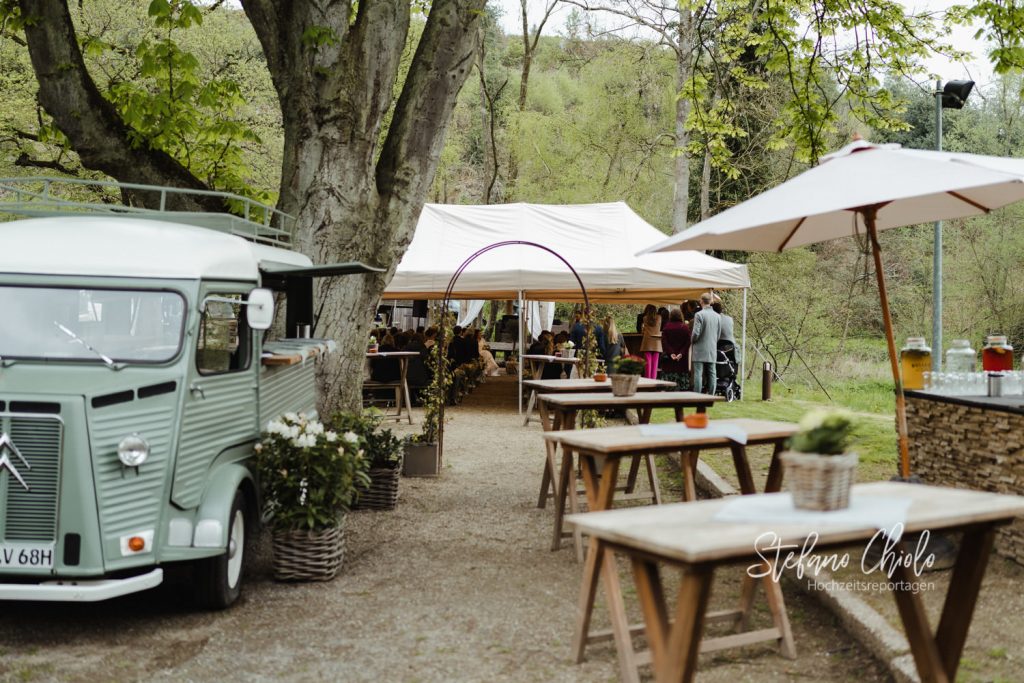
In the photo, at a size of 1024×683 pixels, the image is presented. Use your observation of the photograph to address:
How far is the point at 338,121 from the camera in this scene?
8.79m

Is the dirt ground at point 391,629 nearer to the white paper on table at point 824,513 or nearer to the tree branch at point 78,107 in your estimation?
the white paper on table at point 824,513

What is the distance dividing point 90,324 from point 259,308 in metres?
0.92

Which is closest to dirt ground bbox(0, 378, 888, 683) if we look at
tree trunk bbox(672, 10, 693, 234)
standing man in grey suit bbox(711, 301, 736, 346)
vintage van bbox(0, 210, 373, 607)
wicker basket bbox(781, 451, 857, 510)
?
vintage van bbox(0, 210, 373, 607)

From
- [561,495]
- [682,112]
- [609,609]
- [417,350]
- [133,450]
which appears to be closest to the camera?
[609,609]

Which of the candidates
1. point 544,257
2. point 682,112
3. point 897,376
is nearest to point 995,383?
point 897,376

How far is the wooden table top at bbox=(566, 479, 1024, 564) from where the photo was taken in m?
2.80

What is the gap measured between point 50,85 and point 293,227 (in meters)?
2.66

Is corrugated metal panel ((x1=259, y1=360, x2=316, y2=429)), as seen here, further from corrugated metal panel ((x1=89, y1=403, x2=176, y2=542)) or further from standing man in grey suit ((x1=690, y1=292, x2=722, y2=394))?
standing man in grey suit ((x1=690, y1=292, x2=722, y2=394))

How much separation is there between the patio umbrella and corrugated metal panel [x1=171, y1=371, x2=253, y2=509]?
2.74 meters

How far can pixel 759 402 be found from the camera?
18.0 meters

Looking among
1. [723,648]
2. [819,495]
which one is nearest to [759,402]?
[723,648]

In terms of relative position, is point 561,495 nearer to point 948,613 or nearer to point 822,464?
point 948,613

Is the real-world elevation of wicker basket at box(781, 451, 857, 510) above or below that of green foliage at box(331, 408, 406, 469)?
above

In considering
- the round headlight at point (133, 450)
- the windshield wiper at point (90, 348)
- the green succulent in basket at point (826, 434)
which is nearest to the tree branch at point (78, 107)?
the windshield wiper at point (90, 348)
